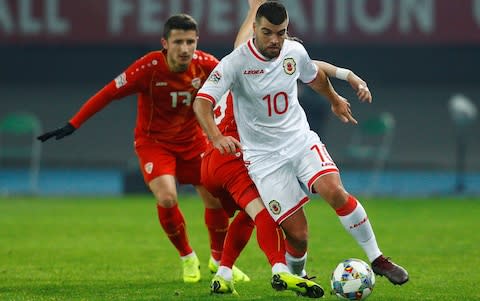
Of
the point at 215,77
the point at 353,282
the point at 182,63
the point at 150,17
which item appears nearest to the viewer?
the point at 353,282

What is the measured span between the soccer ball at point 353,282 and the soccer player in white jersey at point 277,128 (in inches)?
7.6

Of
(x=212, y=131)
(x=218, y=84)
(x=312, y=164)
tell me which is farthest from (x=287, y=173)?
(x=218, y=84)

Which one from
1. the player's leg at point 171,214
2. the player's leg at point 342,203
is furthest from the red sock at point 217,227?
the player's leg at point 342,203

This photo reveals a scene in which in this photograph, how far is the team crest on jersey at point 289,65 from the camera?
26.4 feet

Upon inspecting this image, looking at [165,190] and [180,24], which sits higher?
[180,24]

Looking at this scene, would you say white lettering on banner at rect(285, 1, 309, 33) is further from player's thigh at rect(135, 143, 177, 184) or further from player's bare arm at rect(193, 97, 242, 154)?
player's bare arm at rect(193, 97, 242, 154)

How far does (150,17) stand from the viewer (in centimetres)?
1962

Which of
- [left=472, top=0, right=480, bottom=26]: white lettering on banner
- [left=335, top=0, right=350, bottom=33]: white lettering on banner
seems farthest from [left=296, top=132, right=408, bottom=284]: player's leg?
[left=472, top=0, right=480, bottom=26]: white lettering on banner

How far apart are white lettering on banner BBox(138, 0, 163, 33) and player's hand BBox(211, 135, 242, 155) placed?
1223 centimetres

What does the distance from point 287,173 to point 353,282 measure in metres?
0.92

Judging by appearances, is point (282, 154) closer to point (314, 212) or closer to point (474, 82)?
point (314, 212)

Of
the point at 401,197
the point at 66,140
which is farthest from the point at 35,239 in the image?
the point at 66,140

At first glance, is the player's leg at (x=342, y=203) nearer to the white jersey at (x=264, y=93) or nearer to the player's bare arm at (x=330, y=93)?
the white jersey at (x=264, y=93)

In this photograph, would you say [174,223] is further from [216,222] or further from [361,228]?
[361,228]
